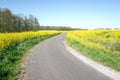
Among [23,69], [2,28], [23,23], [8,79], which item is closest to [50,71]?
[23,69]

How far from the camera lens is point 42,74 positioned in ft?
36.6

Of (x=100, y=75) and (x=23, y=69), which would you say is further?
(x=23, y=69)

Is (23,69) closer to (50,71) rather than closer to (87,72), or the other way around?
(50,71)

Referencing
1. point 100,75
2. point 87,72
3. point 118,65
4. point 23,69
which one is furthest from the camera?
point 118,65

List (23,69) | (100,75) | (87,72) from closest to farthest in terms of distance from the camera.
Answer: (100,75)
(87,72)
(23,69)

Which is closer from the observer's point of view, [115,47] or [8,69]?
[8,69]

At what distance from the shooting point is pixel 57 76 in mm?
10523

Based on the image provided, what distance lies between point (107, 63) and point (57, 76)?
5103 millimetres

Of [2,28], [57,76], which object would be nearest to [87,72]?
[57,76]

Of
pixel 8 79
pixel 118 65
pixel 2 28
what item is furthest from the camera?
pixel 2 28

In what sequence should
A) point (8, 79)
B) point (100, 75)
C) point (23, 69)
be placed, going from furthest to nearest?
point (23, 69) → point (100, 75) → point (8, 79)

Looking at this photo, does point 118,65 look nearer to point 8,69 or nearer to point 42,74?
point 42,74

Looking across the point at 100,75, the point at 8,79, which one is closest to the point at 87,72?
the point at 100,75

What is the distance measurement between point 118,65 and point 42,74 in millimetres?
5501
